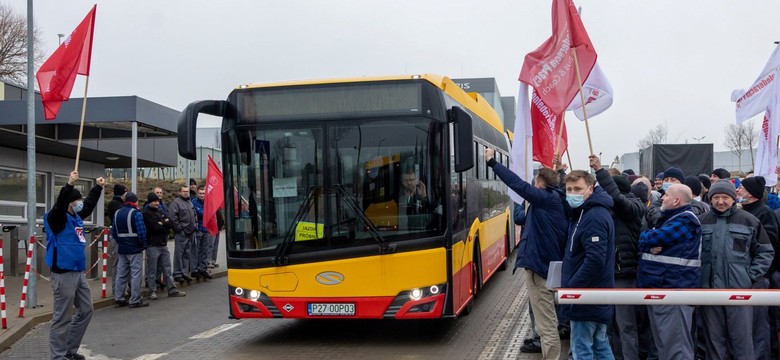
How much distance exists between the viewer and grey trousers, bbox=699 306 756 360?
6770mm

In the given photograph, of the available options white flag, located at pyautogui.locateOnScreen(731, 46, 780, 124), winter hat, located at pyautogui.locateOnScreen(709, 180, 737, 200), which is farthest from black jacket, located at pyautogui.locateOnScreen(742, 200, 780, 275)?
white flag, located at pyautogui.locateOnScreen(731, 46, 780, 124)

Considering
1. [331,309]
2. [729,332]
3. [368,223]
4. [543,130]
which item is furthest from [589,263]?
[543,130]

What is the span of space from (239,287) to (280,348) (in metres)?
0.85

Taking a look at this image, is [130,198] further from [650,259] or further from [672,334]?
[672,334]

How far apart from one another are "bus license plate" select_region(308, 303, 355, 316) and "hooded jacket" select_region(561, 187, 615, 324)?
283cm

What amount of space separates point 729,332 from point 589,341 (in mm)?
1579

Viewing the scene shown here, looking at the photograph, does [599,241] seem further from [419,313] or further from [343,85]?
[343,85]

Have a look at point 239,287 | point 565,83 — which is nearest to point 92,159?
point 239,287

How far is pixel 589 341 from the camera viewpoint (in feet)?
20.3

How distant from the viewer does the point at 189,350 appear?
8773 mm

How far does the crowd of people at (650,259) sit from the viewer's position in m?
6.18

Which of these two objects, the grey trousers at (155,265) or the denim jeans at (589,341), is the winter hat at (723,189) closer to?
the denim jeans at (589,341)

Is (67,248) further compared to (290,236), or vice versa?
(290,236)

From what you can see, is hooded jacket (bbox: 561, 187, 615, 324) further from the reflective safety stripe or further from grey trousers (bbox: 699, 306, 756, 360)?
grey trousers (bbox: 699, 306, 756, 360)
